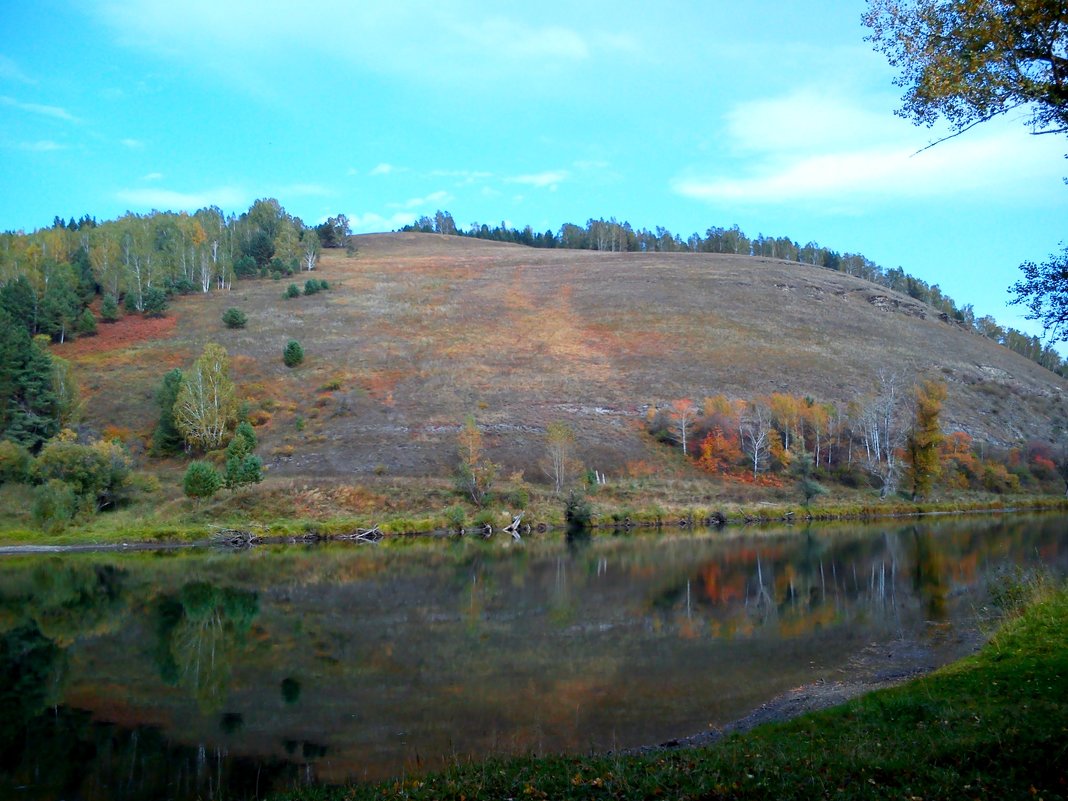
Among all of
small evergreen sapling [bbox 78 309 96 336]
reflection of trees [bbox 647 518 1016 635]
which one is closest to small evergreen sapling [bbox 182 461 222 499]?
reflection of trees [bbox 647 518 1016 635]

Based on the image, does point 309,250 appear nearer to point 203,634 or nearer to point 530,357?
point 530,357

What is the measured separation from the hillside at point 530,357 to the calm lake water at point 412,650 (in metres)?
29.2

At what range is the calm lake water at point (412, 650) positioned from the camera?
13766 millimetres

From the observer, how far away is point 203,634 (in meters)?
24.3

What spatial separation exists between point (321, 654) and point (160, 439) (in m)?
54.0

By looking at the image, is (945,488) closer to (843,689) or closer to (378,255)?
(843,689)

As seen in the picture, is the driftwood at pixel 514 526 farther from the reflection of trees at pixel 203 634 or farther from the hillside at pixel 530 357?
the reflection of trees at pixel 203 634

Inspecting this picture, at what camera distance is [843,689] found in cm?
1598

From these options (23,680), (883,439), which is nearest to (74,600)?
(23,680)

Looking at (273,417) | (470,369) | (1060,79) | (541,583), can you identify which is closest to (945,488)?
(470,369)

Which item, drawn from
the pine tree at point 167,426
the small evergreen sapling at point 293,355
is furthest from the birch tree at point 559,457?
the small evergreen sapling at point 293,355

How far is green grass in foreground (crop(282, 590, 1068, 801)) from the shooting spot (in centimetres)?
789

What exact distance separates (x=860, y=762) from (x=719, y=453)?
64.7 metres

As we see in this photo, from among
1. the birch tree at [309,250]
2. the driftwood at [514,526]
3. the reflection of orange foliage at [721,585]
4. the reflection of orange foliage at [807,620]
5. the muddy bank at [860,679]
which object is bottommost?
the driftwood at [514,526]
